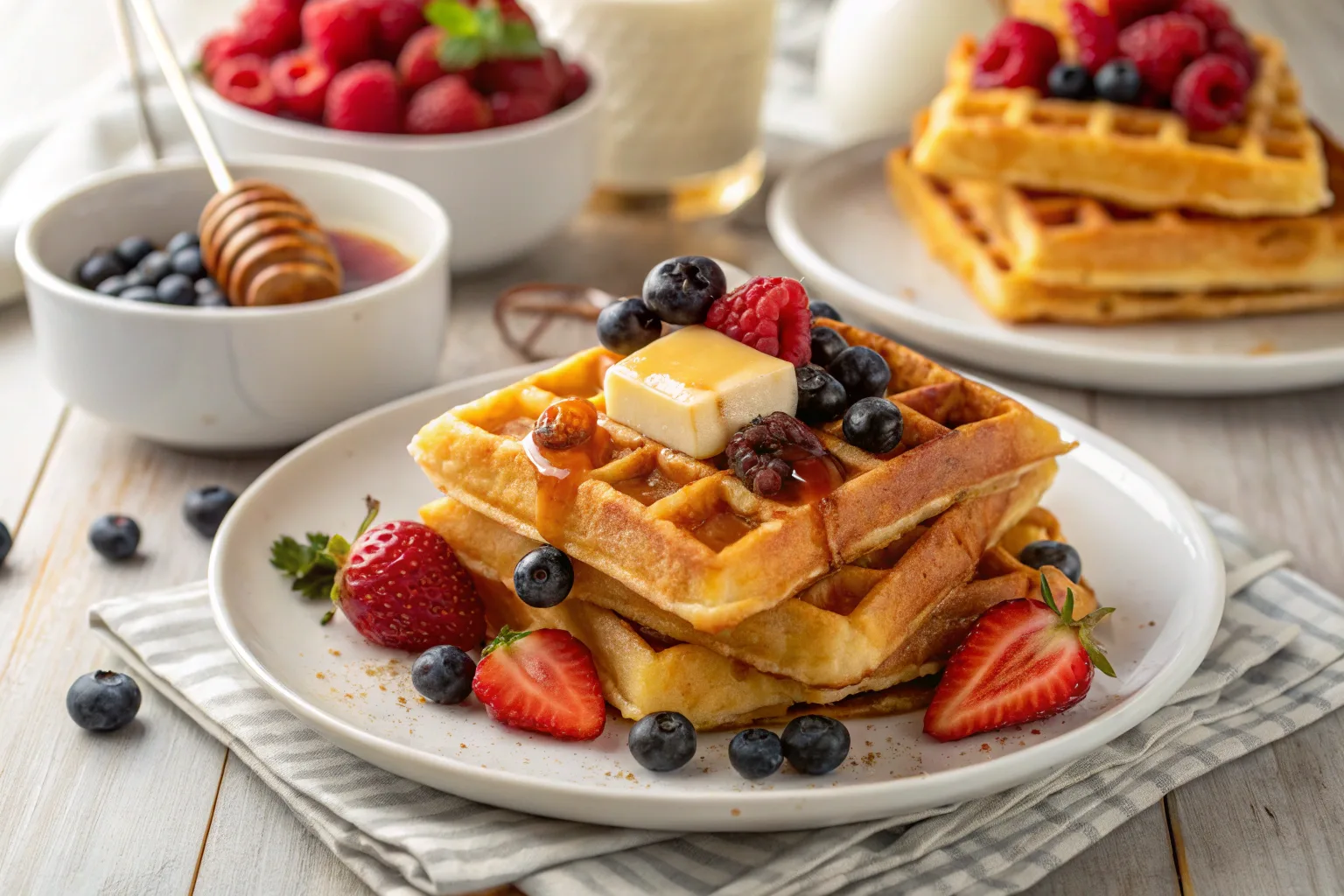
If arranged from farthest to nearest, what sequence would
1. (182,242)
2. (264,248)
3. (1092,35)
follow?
(1092,35) < (182,242) < (264,248)

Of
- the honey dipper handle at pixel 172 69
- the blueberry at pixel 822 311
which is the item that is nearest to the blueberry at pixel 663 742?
the blueberry at pixel 822 311

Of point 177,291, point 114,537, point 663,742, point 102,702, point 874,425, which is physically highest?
point 874,425

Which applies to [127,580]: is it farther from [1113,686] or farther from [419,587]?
[1113,686]

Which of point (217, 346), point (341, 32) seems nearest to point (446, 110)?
point (341, 32)

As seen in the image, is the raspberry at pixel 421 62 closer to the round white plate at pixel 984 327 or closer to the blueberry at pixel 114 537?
the round white plate at pixel 984 327

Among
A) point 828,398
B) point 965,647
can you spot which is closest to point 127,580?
point 828,398

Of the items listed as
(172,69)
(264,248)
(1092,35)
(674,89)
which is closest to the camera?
(264,248)

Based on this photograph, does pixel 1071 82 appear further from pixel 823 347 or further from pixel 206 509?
pixel 206 509
